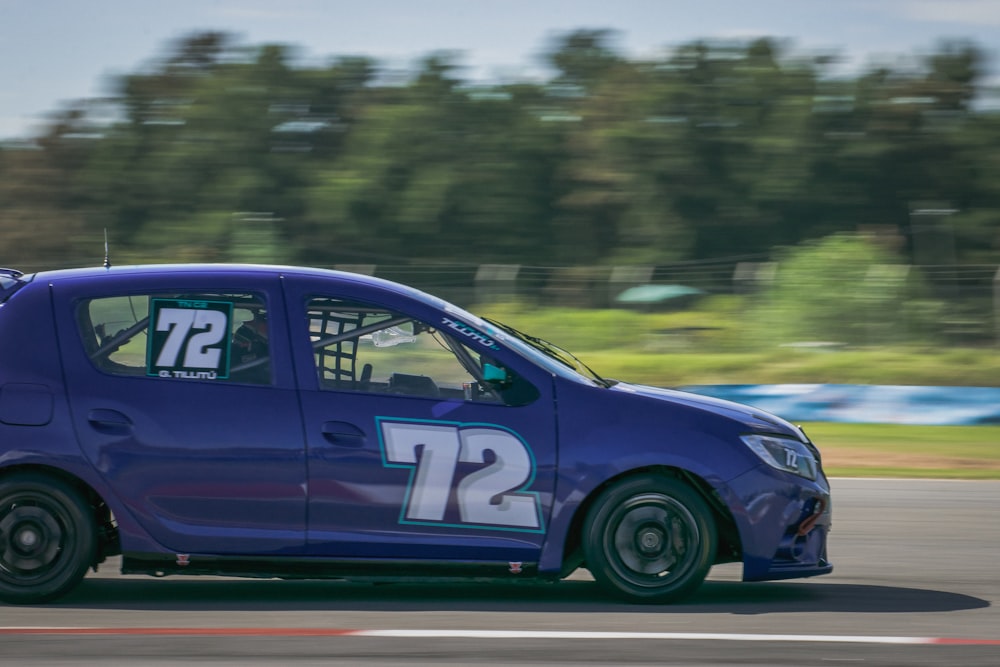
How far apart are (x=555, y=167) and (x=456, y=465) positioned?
46.2 meters

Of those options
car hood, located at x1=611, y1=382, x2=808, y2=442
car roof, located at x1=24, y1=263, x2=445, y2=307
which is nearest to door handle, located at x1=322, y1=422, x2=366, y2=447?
car roof, located at x1=24, y1=263, x2=445, y2=307

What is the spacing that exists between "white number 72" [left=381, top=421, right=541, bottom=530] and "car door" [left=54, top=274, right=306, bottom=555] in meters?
0.49

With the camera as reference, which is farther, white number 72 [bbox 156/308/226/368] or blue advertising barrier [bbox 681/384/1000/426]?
blue advertising barrier [bbox 681/384/1000/426]

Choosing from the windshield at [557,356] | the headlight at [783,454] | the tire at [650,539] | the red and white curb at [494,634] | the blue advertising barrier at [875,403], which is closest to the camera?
the red and white curb at [494,634]

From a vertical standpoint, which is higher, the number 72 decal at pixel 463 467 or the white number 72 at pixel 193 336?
the white number 72 at pixel 193 336

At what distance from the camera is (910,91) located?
166 feet

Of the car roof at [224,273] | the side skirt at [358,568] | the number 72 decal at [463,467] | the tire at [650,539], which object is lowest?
the side skirt at [358,568]

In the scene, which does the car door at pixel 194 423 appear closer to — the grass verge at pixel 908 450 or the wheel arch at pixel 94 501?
the wheel arch at pixel 94 501

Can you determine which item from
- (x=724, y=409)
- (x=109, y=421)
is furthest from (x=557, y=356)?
(x=109, y=421)

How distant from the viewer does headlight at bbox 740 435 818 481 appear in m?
6.43

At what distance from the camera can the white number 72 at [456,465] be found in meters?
6.21

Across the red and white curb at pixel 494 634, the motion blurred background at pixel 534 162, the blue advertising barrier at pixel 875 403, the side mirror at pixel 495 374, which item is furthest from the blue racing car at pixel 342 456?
the motion blurred background at pixel 534 162

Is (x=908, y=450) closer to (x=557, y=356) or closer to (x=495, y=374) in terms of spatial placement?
(x=557, y=356)

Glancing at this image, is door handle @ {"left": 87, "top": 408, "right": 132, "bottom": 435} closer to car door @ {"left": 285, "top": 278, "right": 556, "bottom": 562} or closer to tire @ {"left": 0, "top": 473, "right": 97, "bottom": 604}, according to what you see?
tire @ {"left": 0, "top": 473, "right": 97, "bottom": 604}
